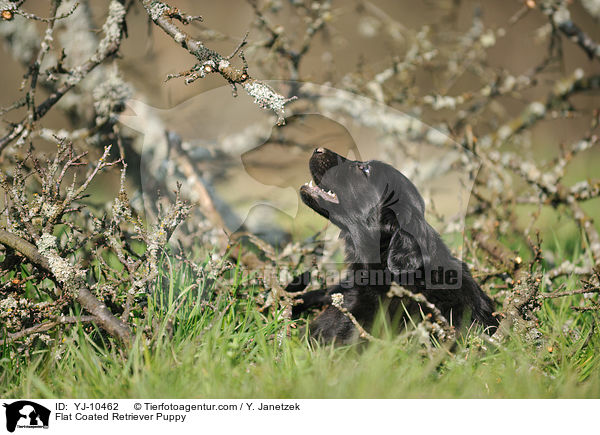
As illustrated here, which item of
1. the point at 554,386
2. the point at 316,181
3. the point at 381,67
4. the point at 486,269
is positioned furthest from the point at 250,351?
the point at 381,67

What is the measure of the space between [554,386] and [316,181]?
1.49 m

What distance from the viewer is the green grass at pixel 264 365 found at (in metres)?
1.99

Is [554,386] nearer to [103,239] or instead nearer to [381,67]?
[103,239]

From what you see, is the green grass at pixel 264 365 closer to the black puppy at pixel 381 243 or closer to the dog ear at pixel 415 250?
the black puppy at pixel 381 243

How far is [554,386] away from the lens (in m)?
2.17

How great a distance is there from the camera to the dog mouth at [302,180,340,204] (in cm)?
259

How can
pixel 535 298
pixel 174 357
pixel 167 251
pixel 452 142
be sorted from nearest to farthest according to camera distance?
pixel 174 357 → pixel 535 298 → pixel 167 251 → pixel 452 142
